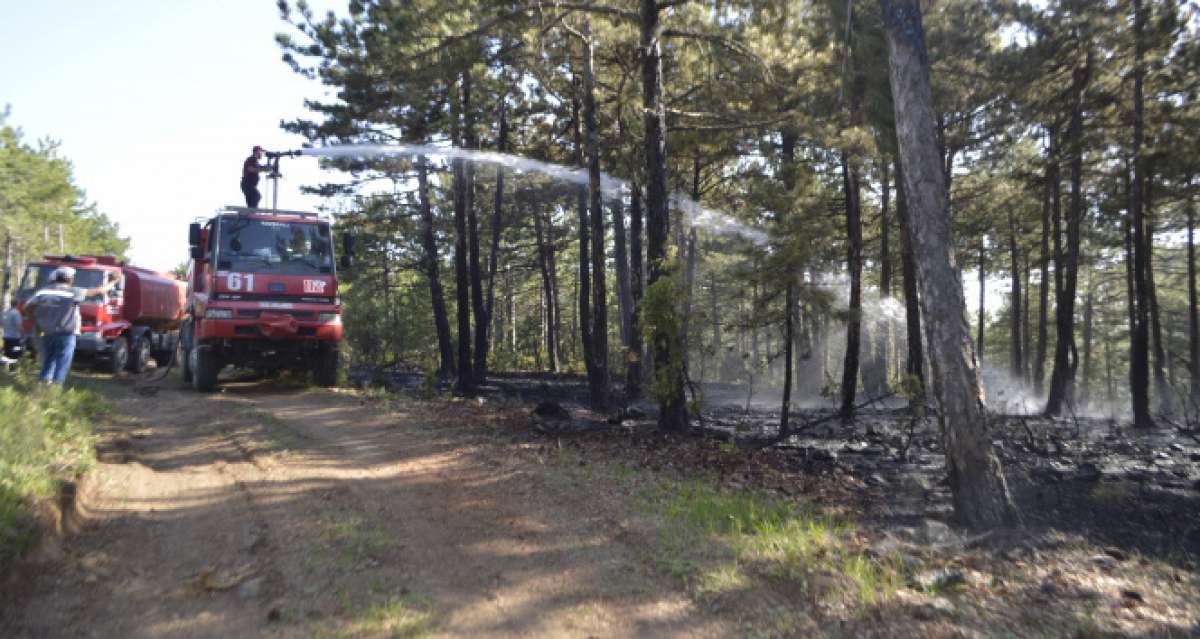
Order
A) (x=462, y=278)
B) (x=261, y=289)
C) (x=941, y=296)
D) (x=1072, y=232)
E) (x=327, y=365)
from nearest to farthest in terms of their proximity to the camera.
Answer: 1. (x=941, y=296)
2. (x=261, y=289)
3. (x=327, y=365)
4. (x=1072, y=232)
5. (x=462, y=278)

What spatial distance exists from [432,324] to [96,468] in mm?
22893

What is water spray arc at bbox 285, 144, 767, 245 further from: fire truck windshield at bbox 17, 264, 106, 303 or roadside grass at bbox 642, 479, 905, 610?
roadside grass at bbox 642, 479, 905, 610

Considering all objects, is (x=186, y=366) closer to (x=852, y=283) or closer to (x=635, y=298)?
(x=635, y=298)

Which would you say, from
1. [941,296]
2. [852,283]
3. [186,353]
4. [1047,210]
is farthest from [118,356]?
[1047,210]

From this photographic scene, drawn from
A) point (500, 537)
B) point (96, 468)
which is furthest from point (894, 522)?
point (96, 468)

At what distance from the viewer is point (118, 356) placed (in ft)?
59.7

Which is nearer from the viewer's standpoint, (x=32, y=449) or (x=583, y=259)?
(x=32, y=449)

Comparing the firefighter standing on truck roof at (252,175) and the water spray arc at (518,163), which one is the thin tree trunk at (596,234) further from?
the firefighter standing on truck roof at (252,175)

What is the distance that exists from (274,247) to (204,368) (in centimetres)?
276

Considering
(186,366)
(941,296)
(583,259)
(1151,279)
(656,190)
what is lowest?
(186,366)

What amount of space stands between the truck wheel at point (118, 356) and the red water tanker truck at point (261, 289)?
5.01m

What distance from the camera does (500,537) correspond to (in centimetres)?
592

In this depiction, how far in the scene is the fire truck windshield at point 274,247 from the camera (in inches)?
541

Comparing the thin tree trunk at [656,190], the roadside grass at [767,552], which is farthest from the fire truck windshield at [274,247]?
the roadside grass at [767,552]
